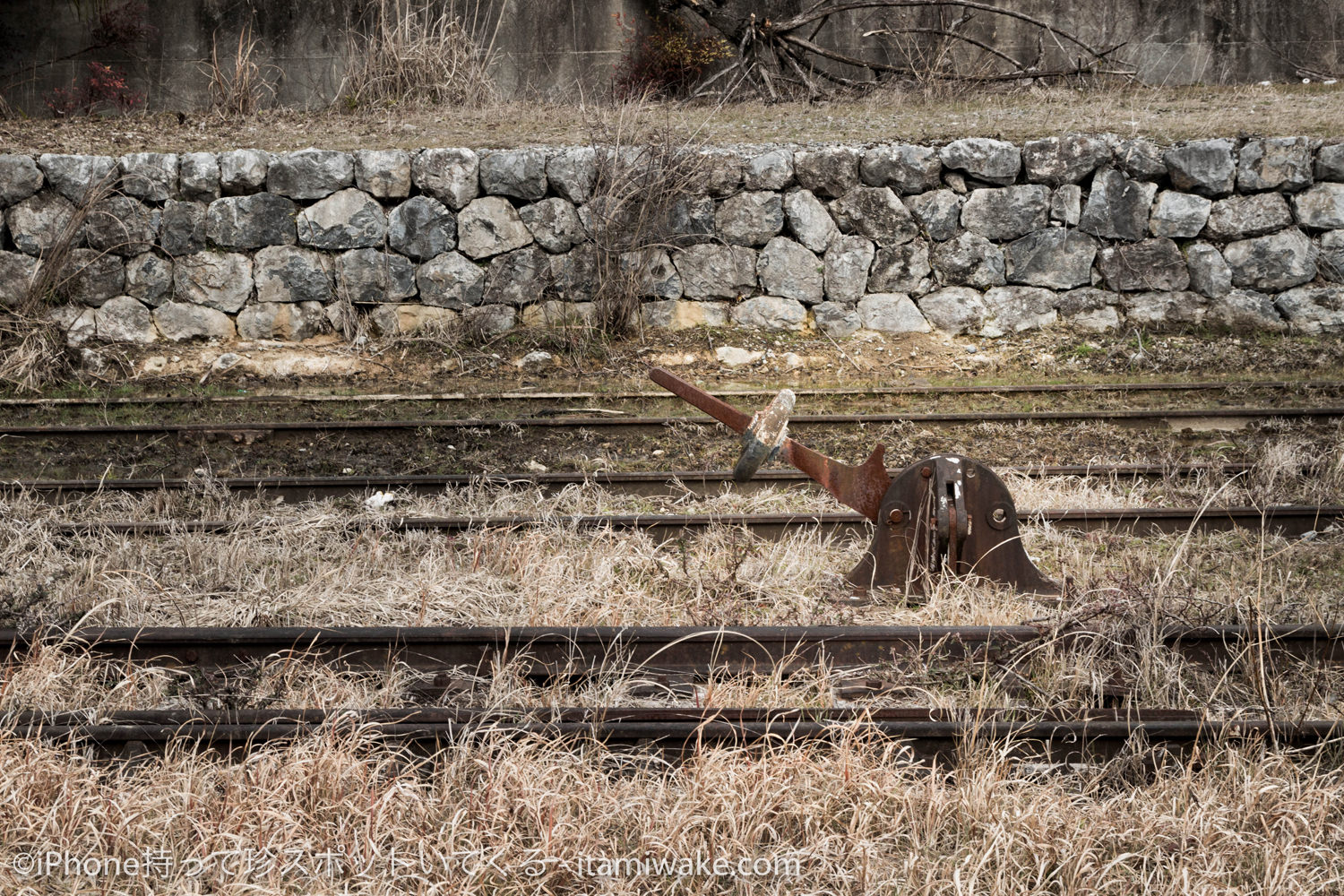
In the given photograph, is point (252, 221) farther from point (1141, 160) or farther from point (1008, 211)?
point (1141, 160)

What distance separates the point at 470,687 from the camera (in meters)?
3.50

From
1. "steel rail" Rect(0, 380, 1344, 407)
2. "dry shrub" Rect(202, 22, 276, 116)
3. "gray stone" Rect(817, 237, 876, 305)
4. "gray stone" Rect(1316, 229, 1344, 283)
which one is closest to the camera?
"steel rail" Rect(0, 380, 1344, 407)

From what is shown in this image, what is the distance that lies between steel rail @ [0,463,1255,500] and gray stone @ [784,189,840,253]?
4130 mm

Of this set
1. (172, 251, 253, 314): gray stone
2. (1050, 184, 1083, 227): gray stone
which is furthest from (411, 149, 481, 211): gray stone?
(1050, 184, 1083, 227): gray stone

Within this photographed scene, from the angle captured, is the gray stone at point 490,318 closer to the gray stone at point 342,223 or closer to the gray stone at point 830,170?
the gray stone at point 342,223

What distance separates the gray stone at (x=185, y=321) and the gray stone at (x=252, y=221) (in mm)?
713

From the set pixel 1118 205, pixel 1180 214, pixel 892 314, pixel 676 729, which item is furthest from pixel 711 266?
pixel 676 729

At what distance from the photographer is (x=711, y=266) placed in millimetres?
9789

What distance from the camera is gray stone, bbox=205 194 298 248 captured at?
9805mm

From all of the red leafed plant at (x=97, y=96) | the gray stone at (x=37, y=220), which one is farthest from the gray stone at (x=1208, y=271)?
the red leafed plant at (x=97, y=96)

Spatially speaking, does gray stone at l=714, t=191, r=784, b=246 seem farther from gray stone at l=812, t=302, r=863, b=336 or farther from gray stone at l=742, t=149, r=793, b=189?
gray stone at l=812, t=302, r=863, b=336

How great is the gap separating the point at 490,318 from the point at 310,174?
237 centimetres

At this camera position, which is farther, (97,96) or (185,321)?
(97,96)

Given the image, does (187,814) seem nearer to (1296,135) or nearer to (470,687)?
(470,687)
